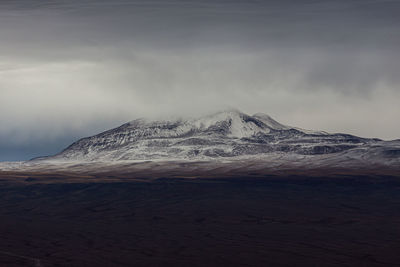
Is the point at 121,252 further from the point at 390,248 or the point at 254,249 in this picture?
the point at 390,248

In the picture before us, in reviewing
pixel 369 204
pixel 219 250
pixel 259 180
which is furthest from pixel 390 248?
pixel 259 180

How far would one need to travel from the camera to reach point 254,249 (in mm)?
66625

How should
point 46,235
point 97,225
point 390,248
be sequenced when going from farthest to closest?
point 97,225, point 46,235, point 390,248

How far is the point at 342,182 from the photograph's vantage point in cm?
13225

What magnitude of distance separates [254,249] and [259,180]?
71503mm

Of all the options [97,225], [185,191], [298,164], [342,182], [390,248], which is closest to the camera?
[390,248]

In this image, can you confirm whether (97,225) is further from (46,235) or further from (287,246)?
A: (287,246)

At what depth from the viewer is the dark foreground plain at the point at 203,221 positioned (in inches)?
2491

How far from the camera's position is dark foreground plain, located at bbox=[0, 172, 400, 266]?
63281mm

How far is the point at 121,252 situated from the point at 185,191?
57.2 metres

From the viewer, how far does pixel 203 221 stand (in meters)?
90.0

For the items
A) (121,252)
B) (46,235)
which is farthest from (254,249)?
(46,235)

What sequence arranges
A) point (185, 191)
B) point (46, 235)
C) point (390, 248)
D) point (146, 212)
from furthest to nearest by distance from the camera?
point (185, 191) < point (146, 212) < point (46, 235) < point (390, 248)

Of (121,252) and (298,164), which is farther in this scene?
(298,164)
